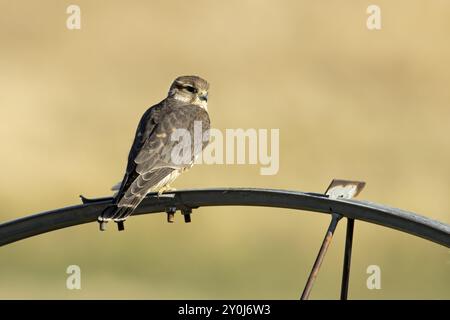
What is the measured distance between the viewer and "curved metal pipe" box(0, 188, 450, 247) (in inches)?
287

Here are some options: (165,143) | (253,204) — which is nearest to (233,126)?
(165,143)

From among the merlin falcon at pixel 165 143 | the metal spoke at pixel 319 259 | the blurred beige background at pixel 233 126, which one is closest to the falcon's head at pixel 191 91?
the merlin falcon at pixel 165 143

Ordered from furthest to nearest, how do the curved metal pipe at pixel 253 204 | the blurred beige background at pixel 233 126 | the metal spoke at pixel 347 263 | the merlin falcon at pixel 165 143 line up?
1. the blurred beige background at pixel 233 126
2. the merlin falcon at pixel 165 143
3. the metal spoke at pixel 347 263
4. the curved metal pipe at pixel 253 204

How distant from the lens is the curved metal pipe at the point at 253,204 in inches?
287

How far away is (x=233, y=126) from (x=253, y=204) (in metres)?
12.9

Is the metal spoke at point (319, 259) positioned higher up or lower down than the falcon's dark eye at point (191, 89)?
lower down

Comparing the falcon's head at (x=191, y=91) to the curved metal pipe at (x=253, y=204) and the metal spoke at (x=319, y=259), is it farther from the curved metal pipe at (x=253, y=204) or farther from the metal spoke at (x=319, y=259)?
the metal spoke at (x=319, y=259)

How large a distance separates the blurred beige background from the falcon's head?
5888 mm

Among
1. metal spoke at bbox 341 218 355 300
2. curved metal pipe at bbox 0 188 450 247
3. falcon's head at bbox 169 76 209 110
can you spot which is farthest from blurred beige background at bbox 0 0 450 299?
metal spoke at bbox 341 218 355 300

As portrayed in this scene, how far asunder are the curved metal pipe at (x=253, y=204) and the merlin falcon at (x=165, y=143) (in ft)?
3.10

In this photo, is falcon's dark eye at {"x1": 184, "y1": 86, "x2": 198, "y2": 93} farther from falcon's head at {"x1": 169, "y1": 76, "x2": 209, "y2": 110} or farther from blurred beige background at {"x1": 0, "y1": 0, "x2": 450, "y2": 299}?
blurred beige background at {"x1": 0, "y1": 0, "x2": 450, "y2": 299}

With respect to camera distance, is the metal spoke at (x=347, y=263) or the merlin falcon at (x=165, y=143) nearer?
the metal spoke at (x=347, y=263)

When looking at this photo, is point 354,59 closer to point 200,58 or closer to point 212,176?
point 200,58

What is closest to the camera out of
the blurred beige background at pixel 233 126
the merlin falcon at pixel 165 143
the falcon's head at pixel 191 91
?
the merlin falcon at pixel 165 143
